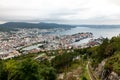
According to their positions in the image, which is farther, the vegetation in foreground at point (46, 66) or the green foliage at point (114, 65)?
the green foliage at point (114, 65)

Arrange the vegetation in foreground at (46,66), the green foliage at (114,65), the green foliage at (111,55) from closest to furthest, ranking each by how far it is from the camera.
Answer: the vegetation in foreground at (46,66)
the green foliage at (114,65)
the green foliage at (111,55)

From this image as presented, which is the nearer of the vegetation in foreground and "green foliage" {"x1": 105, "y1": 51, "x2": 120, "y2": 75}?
the vegetation in foreground

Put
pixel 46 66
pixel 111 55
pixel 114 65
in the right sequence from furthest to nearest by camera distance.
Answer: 1. pixel 111 55
2. pixel 46 66
3. pixel 114 65

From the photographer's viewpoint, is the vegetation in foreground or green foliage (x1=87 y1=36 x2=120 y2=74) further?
green foliage (x1=87 y1=36 x2=120 y2=74)

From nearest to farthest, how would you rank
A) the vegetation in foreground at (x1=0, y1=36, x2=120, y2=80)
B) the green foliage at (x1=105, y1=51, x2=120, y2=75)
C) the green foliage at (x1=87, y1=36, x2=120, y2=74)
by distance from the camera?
the vegetation in foreground at (x1=0, y1=36, x2=120, y2=80) < the green foliage at (x1=105, y1=51, x2=120, y2=75) < the green foliage at (x1=87, y1=36, x2=120, y2=74)

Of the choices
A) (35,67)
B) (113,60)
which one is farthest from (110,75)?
(35,67)

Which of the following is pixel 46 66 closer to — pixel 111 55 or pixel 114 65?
pixel 111 55

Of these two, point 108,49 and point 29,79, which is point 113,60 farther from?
point 29,79

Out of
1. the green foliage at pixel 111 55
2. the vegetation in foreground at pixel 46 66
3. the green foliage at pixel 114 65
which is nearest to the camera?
the vegetation in foreground at pixel 46 66

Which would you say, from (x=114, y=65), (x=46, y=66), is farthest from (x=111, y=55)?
(x=46, y=66)

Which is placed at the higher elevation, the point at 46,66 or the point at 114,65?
the point at 114,65

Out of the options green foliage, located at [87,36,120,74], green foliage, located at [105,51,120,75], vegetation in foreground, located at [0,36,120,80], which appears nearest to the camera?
vegetation in foreground, located at [0,36,120,80]
